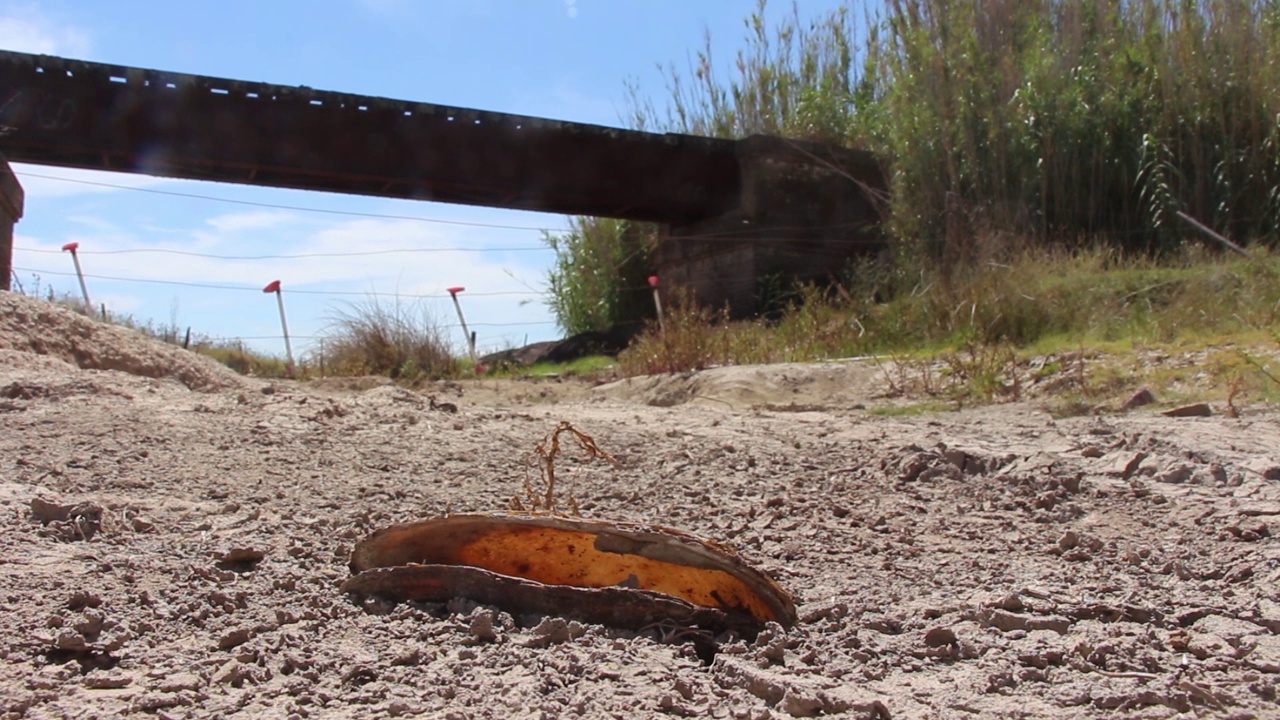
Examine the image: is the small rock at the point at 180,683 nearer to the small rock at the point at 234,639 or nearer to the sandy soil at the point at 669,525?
the sandy soil at the point at 669,525

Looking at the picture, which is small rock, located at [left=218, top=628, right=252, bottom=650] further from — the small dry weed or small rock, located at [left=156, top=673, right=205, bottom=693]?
the small dry weed

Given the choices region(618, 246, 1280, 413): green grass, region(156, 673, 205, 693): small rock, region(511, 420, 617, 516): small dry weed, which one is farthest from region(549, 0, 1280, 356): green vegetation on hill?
region(156, 673, 205, 693): small rock

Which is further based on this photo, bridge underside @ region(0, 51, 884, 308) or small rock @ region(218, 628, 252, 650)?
bridge underside @ region(0, 51, 884, 308)

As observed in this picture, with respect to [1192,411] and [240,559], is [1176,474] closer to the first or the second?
[1192,411]

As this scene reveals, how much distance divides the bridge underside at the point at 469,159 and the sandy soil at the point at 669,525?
518cm

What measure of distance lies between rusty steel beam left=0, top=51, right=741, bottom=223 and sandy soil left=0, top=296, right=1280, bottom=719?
17.0 feet

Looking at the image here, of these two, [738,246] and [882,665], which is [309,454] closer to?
[882,665]

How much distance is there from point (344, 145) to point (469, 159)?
4.16ft

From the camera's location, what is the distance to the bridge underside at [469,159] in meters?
9.71

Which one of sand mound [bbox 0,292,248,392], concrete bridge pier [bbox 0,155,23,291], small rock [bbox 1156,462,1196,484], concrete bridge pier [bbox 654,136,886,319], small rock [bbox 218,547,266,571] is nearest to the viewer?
small rock [bbox 218,547,266,571]

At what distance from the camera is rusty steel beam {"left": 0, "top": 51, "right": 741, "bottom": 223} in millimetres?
9633

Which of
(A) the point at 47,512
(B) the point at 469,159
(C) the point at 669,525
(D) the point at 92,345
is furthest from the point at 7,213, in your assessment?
(C) the point at 669,525

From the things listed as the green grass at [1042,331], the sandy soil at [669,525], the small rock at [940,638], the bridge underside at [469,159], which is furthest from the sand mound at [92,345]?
the small rock at [940,638]

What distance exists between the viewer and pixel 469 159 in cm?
1136
